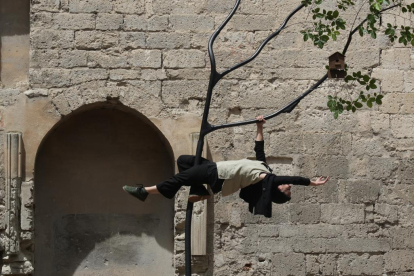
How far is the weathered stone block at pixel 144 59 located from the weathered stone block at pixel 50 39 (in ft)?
2.12

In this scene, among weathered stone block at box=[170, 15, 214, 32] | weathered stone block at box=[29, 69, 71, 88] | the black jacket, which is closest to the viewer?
the black jacket

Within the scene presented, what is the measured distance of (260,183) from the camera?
736 cm

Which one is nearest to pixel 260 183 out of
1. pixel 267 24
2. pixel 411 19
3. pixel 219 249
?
pixel 219 249

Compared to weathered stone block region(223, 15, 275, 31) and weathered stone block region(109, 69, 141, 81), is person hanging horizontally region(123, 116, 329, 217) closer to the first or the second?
weathered stone block region(109, 69, 141, 81)

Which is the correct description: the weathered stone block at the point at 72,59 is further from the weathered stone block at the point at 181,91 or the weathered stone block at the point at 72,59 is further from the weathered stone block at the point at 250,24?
the weathered stone block at the point at 250,24

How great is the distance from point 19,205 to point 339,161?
3.32 meters

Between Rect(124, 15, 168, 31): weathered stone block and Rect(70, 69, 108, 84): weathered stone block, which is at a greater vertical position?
Rect(124, 15, 168, 31): weathered stone block

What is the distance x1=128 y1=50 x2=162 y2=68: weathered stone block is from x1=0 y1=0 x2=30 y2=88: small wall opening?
111 centimetres

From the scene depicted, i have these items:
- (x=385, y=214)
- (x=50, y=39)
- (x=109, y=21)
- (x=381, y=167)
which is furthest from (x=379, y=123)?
(x=50, y=39)

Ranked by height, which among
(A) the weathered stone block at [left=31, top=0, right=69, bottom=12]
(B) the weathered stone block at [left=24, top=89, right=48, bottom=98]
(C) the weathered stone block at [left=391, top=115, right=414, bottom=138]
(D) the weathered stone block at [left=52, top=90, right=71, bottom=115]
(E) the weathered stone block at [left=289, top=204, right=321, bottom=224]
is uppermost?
(A) the weathered stone block at [left=31, top=0, right=69, bottom=12]

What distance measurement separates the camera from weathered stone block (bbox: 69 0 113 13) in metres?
9.05

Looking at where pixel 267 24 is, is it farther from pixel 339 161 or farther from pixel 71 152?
pixel 71 152

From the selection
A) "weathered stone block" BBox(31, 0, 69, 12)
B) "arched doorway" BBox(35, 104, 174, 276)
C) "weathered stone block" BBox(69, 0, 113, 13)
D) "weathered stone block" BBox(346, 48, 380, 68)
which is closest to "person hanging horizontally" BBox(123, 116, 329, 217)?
"arched doorway" BBox(35, 104, 174, 276)

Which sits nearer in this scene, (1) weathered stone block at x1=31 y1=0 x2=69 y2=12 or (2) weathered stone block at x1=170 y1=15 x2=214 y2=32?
(1) weathered stone block at x1=31 y1=0 x2=69 y2=12
